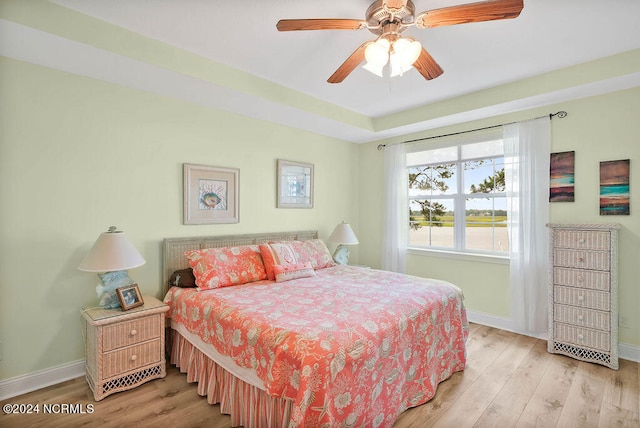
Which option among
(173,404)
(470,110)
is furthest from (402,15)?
(173,404)

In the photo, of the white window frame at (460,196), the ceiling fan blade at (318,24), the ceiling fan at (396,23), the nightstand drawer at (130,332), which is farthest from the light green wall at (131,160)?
the ceiling fan at (396,23)

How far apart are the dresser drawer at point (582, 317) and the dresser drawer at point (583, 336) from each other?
0.04m

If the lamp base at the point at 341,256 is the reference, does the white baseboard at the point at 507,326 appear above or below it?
below

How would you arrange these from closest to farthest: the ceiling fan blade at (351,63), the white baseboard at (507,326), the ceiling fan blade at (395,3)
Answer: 1. the ceiling fan blade at (395,3)
2. the ceiling fan blade at (351,63)
3. the white baseboard at (507,326)

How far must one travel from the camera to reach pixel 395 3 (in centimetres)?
162

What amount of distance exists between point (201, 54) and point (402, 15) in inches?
64.3

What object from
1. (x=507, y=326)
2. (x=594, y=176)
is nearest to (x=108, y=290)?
(x=507, y=326)

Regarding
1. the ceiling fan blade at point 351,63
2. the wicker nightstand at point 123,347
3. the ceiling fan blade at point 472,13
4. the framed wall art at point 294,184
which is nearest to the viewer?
the ceiling fan blade at point 472,13

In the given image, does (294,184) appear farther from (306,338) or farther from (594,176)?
(594,176)

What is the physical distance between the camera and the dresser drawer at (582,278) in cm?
264

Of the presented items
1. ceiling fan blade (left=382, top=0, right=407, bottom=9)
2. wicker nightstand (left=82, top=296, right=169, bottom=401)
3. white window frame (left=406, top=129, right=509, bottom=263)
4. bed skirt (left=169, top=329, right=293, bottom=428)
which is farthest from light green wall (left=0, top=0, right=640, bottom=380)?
ceiling fan blade (left=382, top=0, right=407, bottom=9)

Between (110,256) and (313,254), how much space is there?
1.91 m

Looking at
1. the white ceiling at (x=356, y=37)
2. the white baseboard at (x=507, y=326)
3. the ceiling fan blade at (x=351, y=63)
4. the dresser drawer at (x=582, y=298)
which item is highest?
the white ceiling at (x=356, y=37)

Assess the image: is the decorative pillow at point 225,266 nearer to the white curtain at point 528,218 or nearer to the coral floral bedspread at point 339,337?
the coral floral bedspread at point 339,337
